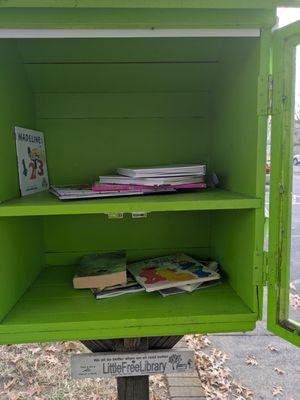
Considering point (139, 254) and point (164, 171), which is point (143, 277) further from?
point (164, 171)

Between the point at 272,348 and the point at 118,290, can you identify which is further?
the point at 272,348

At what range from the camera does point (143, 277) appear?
1.21 m

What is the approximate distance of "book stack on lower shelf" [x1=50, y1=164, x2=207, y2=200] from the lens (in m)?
1.06

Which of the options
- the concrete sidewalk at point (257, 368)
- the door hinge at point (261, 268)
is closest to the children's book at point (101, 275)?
→ the door hinge at point (261, 268)

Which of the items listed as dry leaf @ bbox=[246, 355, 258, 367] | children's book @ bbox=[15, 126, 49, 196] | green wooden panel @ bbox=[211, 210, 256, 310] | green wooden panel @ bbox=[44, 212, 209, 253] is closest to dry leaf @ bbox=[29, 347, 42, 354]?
dry leaf @ bbox=[246, 355, 258, 367]

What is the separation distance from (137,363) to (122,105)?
94cm

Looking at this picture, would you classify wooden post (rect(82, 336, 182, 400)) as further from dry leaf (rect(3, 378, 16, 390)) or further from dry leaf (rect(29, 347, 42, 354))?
dry leaf (rect(29, 347, 42, 354))

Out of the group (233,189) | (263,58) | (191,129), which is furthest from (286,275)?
(191,129)

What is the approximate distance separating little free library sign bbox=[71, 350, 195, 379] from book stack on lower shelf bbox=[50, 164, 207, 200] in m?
0.50

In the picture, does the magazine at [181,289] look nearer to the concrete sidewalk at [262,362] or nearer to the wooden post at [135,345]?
the wooden post at [135,345]

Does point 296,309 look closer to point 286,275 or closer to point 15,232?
point 286,275

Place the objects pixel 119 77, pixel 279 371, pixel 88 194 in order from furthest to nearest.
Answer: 1. pixel 279 371
2. pixel 119 77
3. pixel 88 194

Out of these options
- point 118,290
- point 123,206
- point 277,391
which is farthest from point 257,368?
point 123,206

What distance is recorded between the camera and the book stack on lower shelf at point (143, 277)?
1144 millimetres
